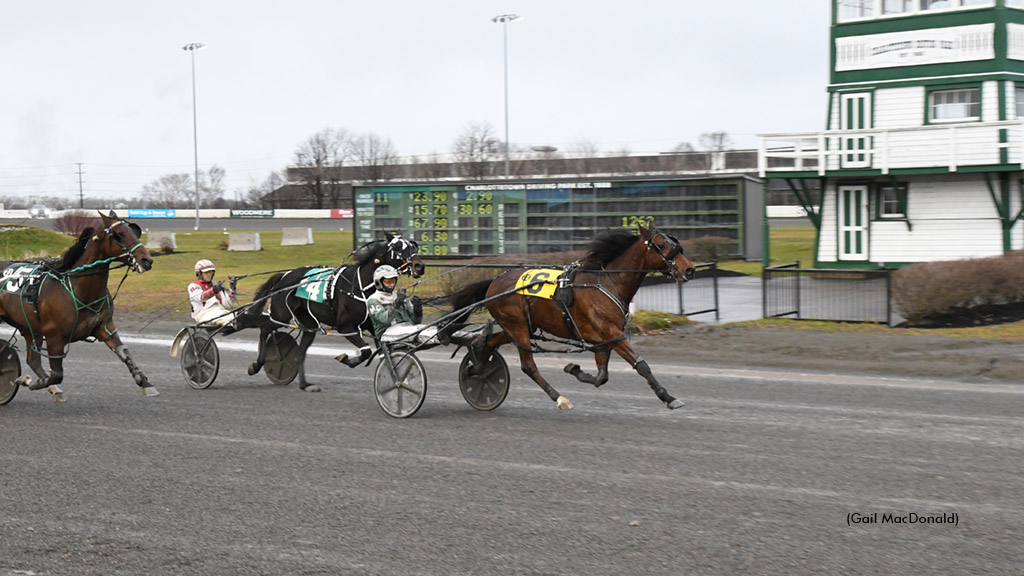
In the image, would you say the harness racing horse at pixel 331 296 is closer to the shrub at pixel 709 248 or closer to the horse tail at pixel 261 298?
the horse tail at pixel 261 298

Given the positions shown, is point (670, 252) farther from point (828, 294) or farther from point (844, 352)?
point (828, 294)

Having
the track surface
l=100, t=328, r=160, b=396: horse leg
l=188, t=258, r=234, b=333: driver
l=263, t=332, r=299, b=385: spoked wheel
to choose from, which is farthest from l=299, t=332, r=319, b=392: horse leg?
l=100, t=328, r=160, b=396: horse leg

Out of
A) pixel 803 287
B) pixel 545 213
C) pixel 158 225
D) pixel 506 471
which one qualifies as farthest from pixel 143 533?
pixel 158 225

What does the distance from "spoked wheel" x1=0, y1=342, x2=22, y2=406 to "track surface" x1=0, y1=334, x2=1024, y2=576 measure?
0.20 meters

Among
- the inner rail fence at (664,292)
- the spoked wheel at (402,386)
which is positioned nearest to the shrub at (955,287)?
the inner rail fence at (664,292)

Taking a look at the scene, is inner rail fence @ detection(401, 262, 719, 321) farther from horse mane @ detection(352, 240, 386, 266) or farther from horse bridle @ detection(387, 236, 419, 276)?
horse bridle @ detection(387, 236, 419, 276)

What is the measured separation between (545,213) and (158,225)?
139 ft

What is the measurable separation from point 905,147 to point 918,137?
1.23 ft

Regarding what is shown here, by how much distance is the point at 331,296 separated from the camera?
450 inches

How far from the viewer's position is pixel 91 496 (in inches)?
274

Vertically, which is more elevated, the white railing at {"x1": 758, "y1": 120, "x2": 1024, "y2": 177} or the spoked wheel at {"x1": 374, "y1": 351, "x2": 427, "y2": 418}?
the white railing at {"x1": 758, "y1": 120, "x2": 1024, "y2": 177}

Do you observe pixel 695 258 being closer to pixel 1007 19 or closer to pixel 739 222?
pixel 739 222

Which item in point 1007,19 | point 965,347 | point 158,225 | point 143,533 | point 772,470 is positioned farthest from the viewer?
point 158,225

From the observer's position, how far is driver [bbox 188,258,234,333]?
12.2m
